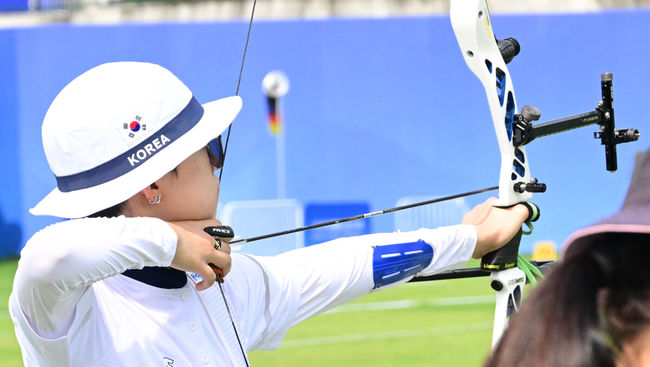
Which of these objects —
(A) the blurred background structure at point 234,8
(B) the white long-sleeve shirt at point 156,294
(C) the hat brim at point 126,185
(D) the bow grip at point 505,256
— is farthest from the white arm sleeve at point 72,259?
(A) the blurred background structure at point 234,8

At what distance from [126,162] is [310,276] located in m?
0.50

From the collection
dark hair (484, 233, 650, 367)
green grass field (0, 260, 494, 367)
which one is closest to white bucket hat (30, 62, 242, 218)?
dark hair (484, 233, 650, 367)

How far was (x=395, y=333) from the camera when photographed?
235 inches

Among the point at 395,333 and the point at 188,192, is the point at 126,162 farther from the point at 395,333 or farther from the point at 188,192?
the point at 395,333

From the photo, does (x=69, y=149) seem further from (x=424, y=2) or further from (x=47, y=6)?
(x=47, y=6)

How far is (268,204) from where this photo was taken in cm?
818

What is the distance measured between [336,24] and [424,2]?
8.19ft

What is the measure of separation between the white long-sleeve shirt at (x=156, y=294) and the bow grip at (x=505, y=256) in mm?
64

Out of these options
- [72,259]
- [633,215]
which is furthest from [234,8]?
[633,215]

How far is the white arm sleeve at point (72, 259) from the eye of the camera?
4.50ft

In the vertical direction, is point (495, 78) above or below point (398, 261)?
above

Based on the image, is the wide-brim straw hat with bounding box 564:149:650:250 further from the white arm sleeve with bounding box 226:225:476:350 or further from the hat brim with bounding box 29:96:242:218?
the white arm sleeve with bounding box 226:225:476:350

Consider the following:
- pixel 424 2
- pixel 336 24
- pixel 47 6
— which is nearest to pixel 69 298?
pixel 336 24

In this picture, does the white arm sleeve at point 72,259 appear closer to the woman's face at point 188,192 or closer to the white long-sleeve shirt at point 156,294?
the white long-sleeve shirt at point 156,294
